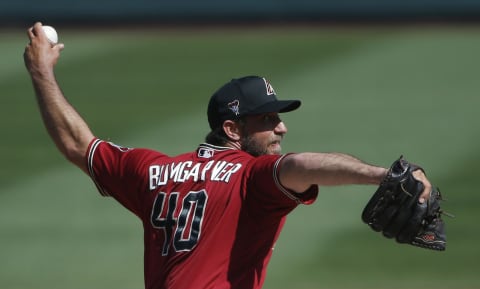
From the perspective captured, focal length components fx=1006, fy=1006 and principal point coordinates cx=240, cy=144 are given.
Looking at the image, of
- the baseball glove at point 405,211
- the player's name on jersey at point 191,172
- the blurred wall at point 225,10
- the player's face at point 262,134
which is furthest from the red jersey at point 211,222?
the blurred wall at point 225,10

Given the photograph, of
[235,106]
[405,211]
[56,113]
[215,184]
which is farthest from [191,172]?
[405,211]

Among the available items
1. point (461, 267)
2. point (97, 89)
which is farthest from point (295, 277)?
point (97, 89)

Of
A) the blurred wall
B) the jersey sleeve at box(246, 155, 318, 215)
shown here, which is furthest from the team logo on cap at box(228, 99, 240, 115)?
the blurred wall

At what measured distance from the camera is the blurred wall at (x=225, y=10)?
15305mm

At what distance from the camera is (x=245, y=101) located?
4742 millimetres

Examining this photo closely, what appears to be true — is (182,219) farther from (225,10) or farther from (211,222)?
(225,10)

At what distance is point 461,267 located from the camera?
28.6 feet

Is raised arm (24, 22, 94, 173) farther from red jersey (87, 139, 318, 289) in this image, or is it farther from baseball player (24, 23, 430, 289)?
red jersey (87, 139, 318, 289)

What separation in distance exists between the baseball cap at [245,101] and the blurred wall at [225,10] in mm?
10778

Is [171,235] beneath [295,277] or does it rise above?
above

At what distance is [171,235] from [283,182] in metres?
0.68

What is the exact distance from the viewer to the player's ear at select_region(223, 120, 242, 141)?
15.7 ft

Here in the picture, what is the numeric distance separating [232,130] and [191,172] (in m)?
0.35

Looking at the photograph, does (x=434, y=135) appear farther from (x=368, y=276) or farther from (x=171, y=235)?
(x=171, y=235)
